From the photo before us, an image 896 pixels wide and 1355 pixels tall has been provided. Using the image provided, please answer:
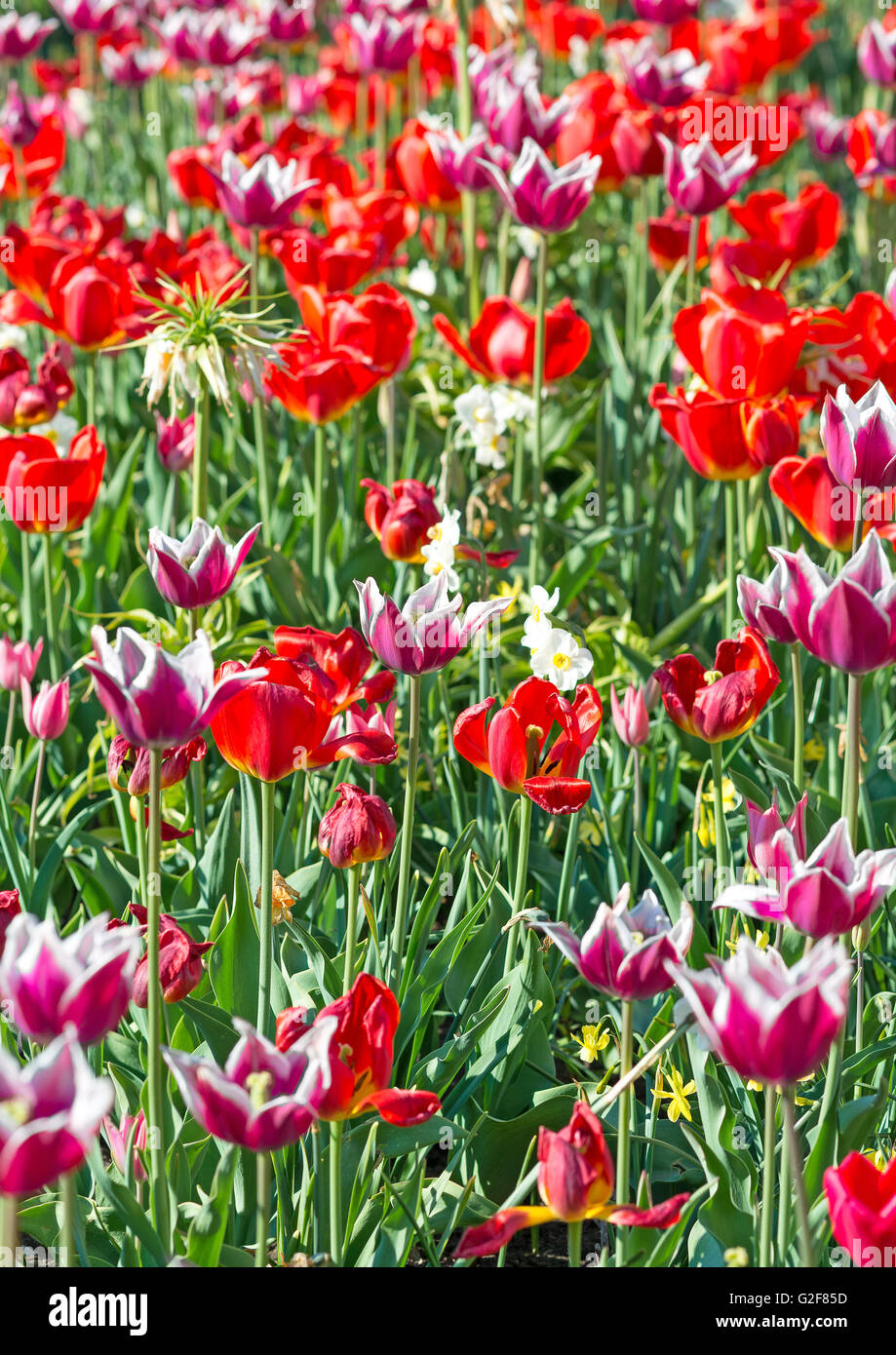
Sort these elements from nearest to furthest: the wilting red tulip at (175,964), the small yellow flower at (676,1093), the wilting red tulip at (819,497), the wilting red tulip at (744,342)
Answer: the wilting red tulip at (175,964)
the small yellow flower at (676,1093)
the wilting red tulip at (819,497)
the wilting red tulip at (744,342)

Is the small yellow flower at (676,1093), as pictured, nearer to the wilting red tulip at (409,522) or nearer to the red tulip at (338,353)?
the wilting red tulip at (409,522)

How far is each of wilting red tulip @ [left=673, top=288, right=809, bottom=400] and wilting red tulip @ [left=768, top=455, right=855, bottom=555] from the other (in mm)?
314

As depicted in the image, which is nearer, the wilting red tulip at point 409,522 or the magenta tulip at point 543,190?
the wilting red tulip at point 409,522

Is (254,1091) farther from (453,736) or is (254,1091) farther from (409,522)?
(409,522)

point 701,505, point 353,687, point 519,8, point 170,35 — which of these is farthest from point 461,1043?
point 519,8

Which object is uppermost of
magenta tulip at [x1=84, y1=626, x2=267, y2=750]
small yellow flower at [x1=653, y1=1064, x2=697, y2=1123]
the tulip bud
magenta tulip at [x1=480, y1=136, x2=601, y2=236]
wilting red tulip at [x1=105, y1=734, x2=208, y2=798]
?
magenta tulip at [x1=480, y1=136, x2=601, y2=236]

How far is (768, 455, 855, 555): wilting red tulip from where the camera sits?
201cm

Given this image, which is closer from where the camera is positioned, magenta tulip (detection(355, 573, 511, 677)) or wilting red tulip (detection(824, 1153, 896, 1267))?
wilting red tulip (detection(824, 1153, 896, 1267))

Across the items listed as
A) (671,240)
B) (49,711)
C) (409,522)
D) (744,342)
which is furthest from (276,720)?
(671,240)

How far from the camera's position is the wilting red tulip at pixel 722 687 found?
175 centimetres

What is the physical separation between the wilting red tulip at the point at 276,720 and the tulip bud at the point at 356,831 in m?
0.07

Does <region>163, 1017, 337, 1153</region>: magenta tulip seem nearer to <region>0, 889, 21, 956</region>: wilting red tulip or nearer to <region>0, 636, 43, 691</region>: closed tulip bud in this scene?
<region>0, 889, 21, 956</region>: wilting red tulip

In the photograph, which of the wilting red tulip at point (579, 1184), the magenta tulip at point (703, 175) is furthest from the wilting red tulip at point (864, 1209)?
the magenta tulip at point (703, 175)

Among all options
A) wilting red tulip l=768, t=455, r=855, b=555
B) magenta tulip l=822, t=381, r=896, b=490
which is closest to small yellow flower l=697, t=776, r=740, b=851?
wilting red tulip l=768, t=455, r=855, b=555
